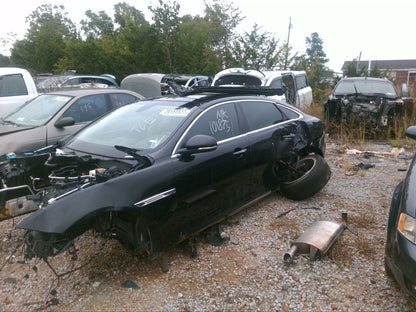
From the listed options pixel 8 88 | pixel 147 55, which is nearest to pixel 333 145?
pixel 8 88

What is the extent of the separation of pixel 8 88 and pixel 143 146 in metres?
5.40

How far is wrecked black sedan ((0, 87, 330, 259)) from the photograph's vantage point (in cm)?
254

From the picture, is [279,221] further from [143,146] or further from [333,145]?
[333,145]

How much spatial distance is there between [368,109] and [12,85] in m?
8.59

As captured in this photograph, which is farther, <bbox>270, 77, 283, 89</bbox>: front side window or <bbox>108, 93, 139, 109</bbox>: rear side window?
<bbox>270, 77, 283, 89</bbox>: front side window

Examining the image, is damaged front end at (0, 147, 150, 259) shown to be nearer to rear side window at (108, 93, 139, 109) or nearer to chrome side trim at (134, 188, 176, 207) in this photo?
chrome side trim at (134, 188, 176, 207)

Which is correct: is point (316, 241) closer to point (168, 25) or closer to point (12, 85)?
point (12, 85)

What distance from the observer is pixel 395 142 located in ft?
26.7

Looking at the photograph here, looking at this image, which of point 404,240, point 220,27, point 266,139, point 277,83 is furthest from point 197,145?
point 220,27

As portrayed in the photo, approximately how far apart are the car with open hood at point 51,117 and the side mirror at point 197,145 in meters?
2.75

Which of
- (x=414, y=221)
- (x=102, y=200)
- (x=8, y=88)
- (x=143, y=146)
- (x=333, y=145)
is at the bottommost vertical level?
(x=333, y=145)

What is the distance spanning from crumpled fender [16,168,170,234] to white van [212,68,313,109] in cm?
604

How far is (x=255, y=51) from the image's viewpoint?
13.9 m

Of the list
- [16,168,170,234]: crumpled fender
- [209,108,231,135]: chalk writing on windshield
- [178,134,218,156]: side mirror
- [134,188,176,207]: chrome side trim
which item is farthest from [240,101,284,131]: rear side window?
[16,168,170,234]: crumpled fender
